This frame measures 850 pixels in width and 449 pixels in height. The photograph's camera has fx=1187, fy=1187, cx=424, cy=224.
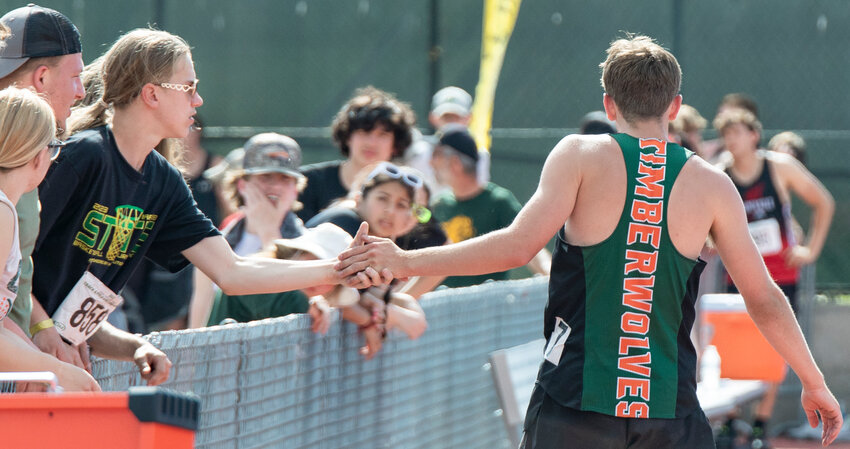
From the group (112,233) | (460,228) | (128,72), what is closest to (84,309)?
(112,233)

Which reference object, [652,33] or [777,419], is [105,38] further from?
[777,419]

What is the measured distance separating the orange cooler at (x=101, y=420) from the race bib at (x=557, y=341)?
140 centimetres

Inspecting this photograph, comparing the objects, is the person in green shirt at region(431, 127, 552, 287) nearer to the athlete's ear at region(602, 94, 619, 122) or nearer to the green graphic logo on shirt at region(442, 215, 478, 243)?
the green graphic logo on shirt at region(442, 215, 478, 243)

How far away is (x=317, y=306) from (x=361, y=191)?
120 centimetres

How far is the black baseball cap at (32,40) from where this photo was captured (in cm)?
336

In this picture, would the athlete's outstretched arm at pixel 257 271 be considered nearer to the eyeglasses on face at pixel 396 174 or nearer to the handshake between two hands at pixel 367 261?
the handshake between two hands at pixel 367 261

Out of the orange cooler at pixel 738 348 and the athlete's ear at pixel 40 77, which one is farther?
the orange cooler at pixel 738 348

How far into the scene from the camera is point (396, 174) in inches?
201

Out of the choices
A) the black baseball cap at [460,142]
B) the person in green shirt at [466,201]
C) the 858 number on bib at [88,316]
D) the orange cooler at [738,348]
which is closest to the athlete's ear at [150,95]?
the 858 number on bib at [88,316]

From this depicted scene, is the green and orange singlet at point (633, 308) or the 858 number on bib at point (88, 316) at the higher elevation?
the green and orange singlet at point (633, 308)

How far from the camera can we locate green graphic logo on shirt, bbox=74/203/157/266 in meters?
3.35

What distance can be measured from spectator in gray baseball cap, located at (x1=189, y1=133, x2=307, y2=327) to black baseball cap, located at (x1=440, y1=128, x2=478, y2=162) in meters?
1.82

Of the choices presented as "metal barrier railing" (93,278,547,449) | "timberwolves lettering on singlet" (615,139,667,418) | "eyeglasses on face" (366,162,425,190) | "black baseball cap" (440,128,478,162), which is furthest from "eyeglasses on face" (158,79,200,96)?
"black baseball cap" (440,128,478,162)

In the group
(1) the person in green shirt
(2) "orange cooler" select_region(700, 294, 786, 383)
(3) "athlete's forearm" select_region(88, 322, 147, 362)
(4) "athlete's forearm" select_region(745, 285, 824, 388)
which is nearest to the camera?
(3) "athlete's forearm" select_region(88, 322, 147, 362)
